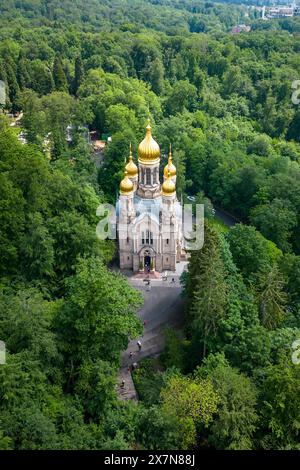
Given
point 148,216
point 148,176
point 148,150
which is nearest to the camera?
point 148,150

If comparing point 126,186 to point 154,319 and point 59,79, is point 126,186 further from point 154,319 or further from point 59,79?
point 59,79

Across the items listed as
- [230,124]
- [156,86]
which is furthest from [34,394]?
[156,86]

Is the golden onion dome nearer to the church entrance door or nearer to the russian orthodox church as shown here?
the russian orthodox church

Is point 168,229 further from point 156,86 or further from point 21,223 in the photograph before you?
point 156,86

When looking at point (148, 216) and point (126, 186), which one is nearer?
point (126, 186)

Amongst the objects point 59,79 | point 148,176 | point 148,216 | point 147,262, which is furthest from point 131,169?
point 59,79

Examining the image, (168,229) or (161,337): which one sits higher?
(168,229)

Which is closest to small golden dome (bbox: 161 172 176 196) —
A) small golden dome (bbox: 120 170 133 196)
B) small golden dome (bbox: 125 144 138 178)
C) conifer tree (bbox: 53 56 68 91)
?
small golden dome (bbox: 120 170 133 196)
